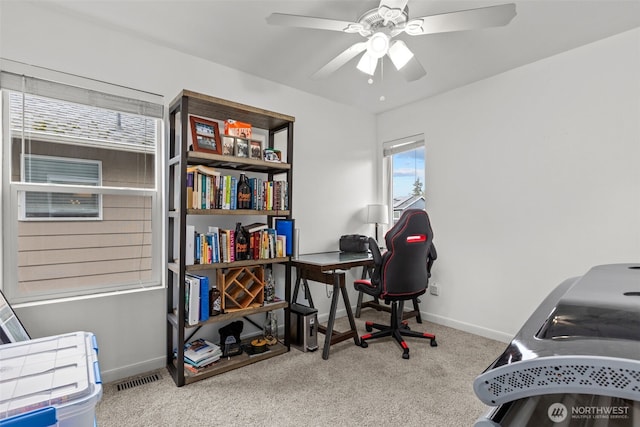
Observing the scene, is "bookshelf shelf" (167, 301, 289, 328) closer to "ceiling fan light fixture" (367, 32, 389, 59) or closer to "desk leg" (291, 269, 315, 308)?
"desk leg" (291, 269, 315, 308)

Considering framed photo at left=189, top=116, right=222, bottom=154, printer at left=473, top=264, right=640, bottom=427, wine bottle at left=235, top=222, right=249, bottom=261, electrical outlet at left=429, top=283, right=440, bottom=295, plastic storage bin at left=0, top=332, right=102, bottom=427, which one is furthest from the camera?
electrical outlet at left=429, top=283, right=440, bottom=295

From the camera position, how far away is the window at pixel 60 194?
2057 mm

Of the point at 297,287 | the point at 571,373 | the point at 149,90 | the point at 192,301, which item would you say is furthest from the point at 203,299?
the point at 571,373

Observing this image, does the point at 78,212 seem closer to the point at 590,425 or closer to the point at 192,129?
the point at 192,129

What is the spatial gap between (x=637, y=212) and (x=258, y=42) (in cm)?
301

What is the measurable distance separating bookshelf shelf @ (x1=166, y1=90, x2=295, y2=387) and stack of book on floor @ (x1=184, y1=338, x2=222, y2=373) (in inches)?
1.7

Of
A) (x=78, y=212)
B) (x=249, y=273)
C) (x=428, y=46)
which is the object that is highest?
(x=428, y=46)

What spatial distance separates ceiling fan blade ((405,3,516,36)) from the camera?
1.52 meters

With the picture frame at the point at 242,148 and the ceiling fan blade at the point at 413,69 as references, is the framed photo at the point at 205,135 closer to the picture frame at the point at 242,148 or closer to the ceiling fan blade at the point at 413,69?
the picture frame at the point at 242,148

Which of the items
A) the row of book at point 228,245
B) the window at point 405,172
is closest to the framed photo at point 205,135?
the row of book at point 228,245

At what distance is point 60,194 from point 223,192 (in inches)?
41.4

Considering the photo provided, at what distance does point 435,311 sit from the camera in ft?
11.4

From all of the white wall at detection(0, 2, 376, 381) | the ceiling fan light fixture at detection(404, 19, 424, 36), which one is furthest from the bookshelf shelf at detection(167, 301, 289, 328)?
the ceiling fan light fixture at detection(404, 19, 424, 36)

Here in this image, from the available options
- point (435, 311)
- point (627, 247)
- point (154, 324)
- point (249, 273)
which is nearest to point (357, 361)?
point (249, 273)
